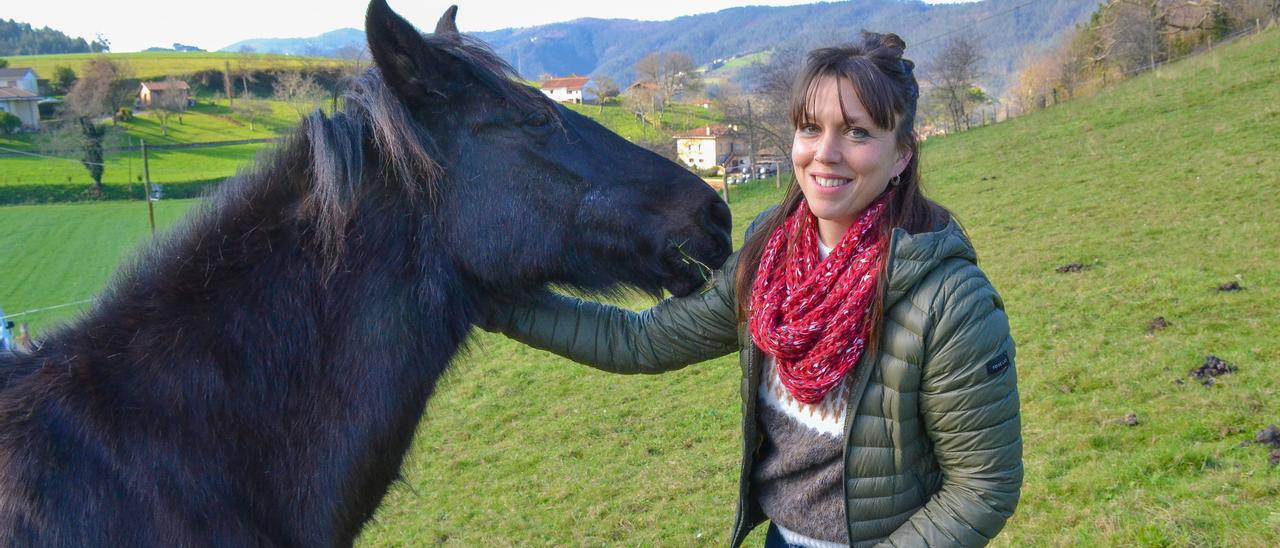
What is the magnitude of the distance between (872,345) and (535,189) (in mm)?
1131

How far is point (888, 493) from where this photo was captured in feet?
7.79

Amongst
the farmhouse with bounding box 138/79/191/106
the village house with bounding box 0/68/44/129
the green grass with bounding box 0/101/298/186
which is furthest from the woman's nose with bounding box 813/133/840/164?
the village house with bounding box 0/68/44/129

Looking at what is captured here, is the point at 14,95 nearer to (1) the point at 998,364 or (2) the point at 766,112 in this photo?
(2) the point at 766,112

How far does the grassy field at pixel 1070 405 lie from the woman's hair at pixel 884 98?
947 mm

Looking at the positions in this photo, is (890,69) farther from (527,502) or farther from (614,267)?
(527,502)

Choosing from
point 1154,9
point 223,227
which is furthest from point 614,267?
point 1154,9

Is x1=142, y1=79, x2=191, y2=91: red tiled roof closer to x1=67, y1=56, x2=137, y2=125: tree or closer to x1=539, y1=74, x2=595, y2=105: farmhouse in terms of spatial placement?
x1=67, y1=56, x2=137, y2=125: tree

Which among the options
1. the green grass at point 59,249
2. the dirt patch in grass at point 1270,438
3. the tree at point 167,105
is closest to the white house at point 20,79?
the tree at point 167,105

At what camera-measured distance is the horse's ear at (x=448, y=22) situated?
2.86m

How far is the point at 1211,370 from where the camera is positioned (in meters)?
7.32

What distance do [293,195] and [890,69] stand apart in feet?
5.92

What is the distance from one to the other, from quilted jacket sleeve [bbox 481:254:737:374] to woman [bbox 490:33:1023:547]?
21cm

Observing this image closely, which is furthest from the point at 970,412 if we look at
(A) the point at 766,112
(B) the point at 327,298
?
(A) the point at 766,112

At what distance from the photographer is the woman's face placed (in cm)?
228
